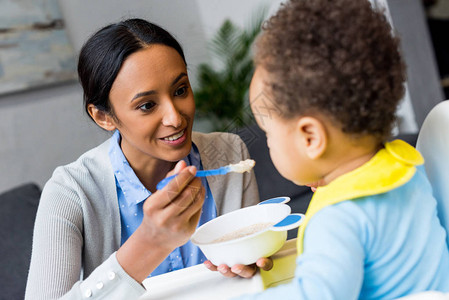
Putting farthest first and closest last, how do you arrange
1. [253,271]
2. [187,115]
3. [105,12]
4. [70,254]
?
[105,12] < [187,115] < [70,254] < [253,271]

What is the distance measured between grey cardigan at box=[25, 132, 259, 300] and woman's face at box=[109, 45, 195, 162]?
17cm

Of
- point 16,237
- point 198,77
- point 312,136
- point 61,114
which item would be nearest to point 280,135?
point 312,136

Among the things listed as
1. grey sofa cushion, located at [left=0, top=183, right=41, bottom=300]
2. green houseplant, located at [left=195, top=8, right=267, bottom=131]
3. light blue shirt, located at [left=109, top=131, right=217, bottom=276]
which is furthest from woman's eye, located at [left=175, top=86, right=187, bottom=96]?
green houseplant, located at [left=195, top=8, right=267, bottom=131]

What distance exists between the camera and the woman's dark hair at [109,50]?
1.20 meters

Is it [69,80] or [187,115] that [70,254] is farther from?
[69,80]

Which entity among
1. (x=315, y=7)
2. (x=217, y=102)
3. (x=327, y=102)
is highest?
Answer: (x=315, y=7)

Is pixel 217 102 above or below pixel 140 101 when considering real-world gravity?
below

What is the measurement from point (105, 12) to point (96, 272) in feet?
10.4

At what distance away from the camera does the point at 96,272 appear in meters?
0.89

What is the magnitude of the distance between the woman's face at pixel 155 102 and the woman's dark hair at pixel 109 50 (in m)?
0.02

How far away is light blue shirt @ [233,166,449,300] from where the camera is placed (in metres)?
0.60

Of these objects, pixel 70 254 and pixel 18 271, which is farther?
pixel 18 271

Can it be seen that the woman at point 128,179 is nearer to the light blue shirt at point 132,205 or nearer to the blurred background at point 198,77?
the light blue shirt at point 132,205

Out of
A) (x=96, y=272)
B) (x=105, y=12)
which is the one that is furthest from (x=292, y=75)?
(x=105, y=12)
